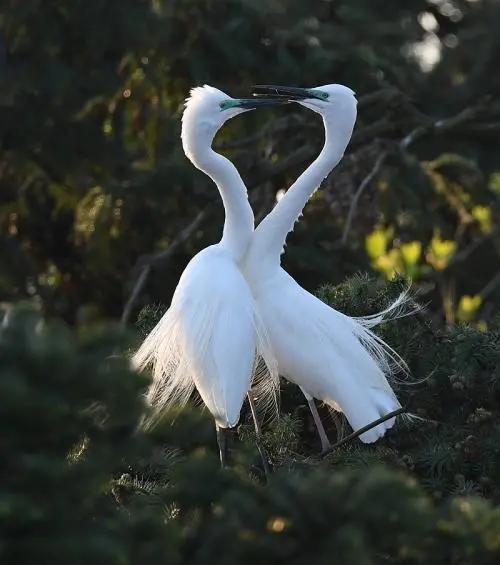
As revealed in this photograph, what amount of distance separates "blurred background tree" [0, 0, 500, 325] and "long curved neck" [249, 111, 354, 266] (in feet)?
5.46

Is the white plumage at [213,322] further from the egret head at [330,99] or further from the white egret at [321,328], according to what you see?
the egret head at [330,99]

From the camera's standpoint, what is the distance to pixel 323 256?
6309 mm

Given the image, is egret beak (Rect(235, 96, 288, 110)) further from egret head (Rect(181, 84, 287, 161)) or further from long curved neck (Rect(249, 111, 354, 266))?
long curved neck (Rect(249, 111, 354, 266))

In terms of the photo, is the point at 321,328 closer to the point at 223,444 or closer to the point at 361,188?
the point at 223,444

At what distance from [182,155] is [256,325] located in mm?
2326

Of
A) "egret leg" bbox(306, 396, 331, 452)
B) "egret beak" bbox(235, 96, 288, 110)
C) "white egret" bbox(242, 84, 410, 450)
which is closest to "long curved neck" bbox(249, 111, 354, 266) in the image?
"white egret" bbox(242, 84, 410, 450)

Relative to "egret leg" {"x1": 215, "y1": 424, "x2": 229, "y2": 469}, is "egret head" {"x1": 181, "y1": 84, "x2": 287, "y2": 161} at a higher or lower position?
higher

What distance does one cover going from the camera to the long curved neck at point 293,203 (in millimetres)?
4496

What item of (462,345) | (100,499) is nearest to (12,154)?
(462,345)

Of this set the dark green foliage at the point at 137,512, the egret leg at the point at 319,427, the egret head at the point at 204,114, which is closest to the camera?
the dark green foliage at the point at 137,512

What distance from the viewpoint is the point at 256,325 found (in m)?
4.16

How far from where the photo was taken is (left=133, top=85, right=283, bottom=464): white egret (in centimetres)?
391

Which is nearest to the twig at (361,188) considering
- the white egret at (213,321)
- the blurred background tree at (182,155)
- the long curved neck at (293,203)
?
the blurred background tree at (182,155)

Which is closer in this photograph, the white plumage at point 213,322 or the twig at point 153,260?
the white plumage at point 213,322
